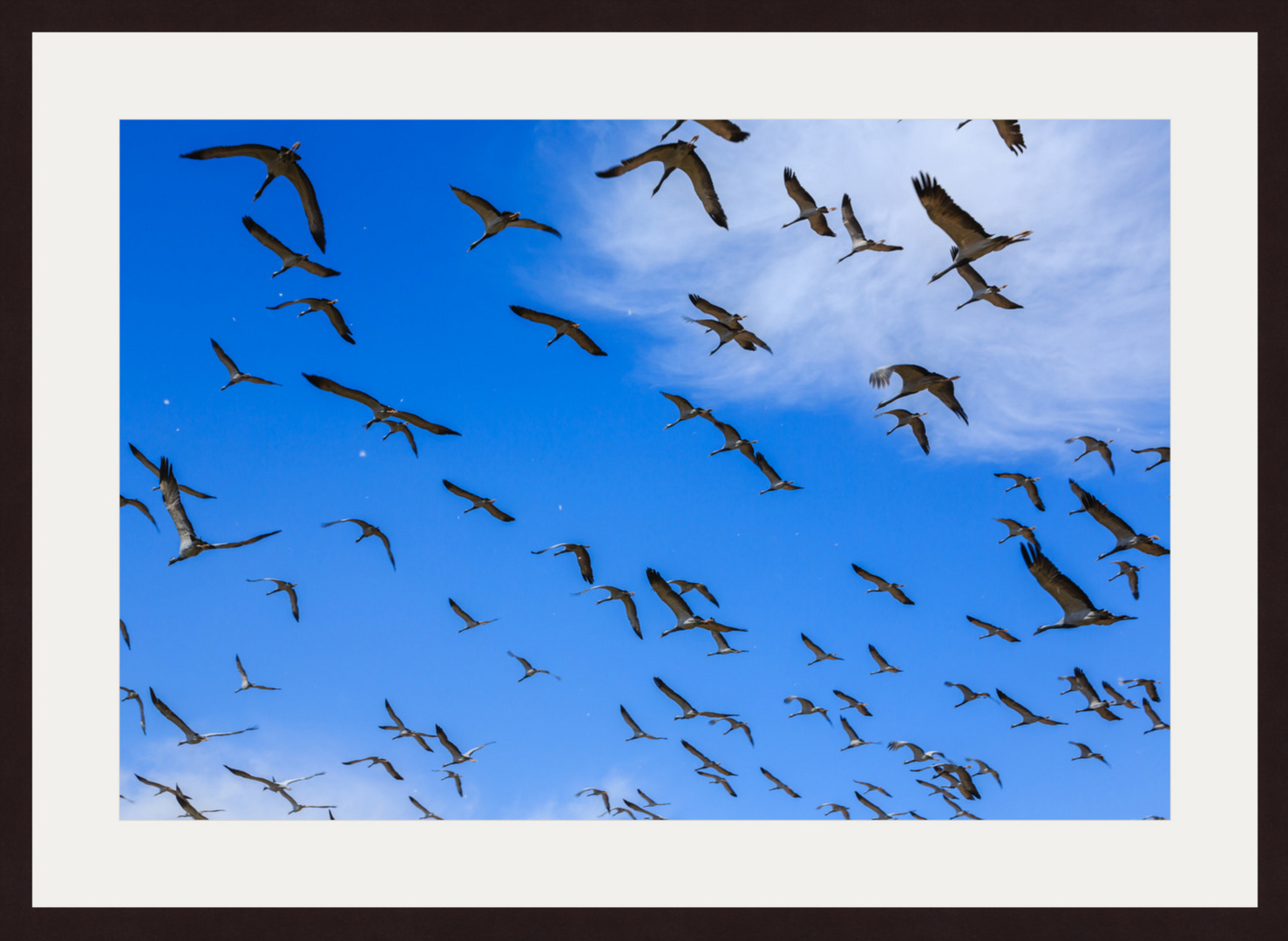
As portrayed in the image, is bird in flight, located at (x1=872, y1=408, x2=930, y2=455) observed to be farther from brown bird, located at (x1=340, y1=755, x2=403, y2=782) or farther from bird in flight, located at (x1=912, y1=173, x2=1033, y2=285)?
brown bird, located at (x1=340, y1=755, x2=403, y2=782)

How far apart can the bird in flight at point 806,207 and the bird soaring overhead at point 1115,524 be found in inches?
256

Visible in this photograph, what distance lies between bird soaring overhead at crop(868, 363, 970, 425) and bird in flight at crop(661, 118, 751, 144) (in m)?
5.58

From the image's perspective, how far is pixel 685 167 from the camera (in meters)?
14.5

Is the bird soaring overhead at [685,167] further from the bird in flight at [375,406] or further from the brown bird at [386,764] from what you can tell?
the brown bird at [386,764]

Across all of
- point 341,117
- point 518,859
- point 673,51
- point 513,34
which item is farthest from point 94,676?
point 673,51

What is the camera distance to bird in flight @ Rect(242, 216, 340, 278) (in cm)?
1617

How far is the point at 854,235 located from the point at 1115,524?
7.25 m

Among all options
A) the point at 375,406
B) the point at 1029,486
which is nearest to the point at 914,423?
the point at 1029,486

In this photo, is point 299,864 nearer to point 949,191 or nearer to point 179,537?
point 179,537

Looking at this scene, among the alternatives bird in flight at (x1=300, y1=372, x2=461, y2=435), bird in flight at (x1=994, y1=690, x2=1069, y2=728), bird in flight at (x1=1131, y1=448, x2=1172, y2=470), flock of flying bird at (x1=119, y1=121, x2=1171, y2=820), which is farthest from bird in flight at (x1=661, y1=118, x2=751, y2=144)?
bird in flight at (x1=994, y1=690, x2=1069, y2=728)

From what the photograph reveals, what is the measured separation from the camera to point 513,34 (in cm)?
1211

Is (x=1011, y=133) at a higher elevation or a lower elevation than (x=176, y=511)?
higher

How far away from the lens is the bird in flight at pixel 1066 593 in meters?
15.2

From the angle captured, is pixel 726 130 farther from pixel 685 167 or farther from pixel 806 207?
pixel 806 207
